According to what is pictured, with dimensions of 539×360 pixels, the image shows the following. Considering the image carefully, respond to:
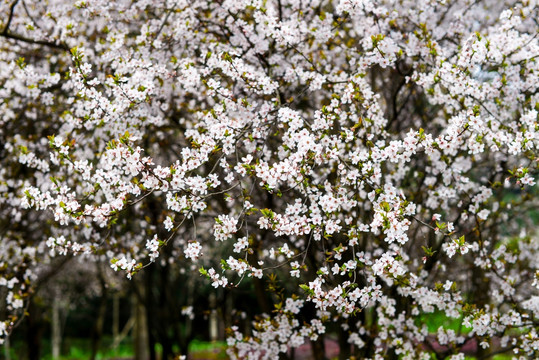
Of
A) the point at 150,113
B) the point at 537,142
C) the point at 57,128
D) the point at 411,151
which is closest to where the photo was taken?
the point at 411,151

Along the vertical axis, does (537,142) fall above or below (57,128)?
below

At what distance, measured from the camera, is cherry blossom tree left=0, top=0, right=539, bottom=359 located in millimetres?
4473

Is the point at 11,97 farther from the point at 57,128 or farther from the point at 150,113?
the point at 150,113

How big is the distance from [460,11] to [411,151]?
3411 millimetres

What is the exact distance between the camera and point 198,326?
2630 centimetres

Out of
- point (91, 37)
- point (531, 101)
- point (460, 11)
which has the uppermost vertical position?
point (91, 37)

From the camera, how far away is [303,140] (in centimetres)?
432

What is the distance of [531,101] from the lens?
233 inches

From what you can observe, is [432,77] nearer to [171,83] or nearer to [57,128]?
[171,83]

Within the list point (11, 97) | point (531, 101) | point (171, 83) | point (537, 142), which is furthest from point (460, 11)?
point (11, 97)

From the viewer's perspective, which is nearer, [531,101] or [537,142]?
[537,142]

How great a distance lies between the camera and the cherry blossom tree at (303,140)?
14.7 ft

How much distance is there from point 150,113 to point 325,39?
7.61 feet

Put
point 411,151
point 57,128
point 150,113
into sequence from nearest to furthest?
point 411,151, point 150,113, point 57,128
